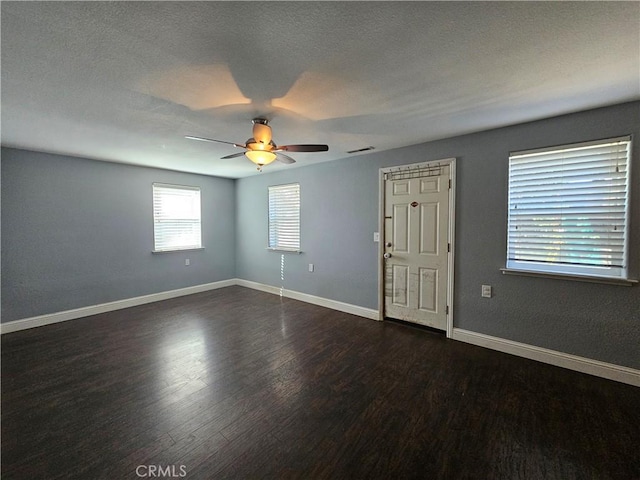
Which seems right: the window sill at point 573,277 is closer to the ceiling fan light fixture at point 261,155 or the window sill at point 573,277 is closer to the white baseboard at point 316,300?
the white baseboard at point 316,300

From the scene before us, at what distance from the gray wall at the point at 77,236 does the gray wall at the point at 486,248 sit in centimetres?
258

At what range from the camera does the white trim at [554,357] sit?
7.62ft

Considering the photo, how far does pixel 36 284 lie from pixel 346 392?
14.5ft

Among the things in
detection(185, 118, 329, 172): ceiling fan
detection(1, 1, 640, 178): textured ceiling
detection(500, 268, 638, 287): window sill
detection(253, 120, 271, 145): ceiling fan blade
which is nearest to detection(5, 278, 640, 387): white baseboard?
detection(500, 268, 638, 287): window sill

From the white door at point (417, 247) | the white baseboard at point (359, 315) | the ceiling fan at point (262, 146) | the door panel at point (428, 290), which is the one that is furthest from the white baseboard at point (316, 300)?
the ceiling fan at point (262, 146)

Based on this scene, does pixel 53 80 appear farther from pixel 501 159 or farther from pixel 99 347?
pixel 501 159

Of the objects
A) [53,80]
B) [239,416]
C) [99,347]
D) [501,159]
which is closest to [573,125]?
[501,159]

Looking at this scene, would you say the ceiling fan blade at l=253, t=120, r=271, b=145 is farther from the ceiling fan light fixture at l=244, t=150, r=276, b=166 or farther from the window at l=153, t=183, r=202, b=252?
the window at l=153, t=183, r=202, b=252

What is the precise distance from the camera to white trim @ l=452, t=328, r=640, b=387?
2.32m

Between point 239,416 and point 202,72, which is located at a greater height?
point 202,72

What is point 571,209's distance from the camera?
2.52m

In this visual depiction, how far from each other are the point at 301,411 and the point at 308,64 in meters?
2.45

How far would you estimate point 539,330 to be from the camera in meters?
2.68

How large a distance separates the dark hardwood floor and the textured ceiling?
2419 mm
